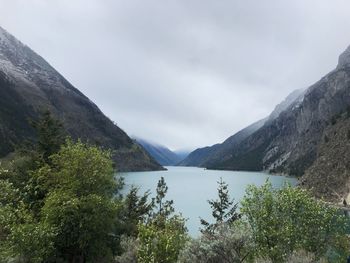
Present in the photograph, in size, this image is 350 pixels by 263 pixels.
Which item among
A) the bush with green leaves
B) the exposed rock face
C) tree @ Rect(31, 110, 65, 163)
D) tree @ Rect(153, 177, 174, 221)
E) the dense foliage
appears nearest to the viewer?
the dense foliage

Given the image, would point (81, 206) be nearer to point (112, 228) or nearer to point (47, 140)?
point (112, 228)

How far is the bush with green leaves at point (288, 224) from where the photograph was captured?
33219 millimetres

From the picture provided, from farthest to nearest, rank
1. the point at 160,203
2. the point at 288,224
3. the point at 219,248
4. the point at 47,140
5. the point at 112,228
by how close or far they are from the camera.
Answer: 1. the point at 160,203
2. the point at 47,140
3. the point at 112,228
4. the point at 288,224
5. the point at 219,248

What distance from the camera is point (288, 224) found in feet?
112

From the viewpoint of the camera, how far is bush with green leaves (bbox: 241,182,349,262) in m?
33.2

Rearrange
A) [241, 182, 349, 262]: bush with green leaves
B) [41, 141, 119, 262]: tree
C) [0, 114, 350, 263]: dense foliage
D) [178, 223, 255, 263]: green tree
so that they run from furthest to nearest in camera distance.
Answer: [41, 141, 119, 262]: tree < [241, 182, 349, 262]: bush with green leaves < [0, 114, 350, 263]: dense foliage < [178, 223, 255, 263]: green tree

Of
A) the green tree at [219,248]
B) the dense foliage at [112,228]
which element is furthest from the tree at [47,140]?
the green tree at [219,248]

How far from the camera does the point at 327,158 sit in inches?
6575

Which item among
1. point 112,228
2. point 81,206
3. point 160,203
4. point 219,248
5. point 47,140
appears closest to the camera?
point 219,248

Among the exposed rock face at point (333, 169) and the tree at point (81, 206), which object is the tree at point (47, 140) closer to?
the tree at point (81, 206)

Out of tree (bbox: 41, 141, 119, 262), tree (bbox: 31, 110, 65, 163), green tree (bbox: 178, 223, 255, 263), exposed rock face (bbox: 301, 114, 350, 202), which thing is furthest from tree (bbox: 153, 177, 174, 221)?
exposed rock face (bbox: 301, 114, 350, 202)

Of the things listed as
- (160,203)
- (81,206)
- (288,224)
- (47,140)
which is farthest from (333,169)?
(81,206)

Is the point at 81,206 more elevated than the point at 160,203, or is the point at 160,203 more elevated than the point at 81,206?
the point at 81,206

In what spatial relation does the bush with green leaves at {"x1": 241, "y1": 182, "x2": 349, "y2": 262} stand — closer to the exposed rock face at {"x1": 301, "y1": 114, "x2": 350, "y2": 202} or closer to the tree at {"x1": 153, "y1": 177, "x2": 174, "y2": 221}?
the tree at {"x1": 153, "y1": 177, "x2": 174, "y2": 221}
